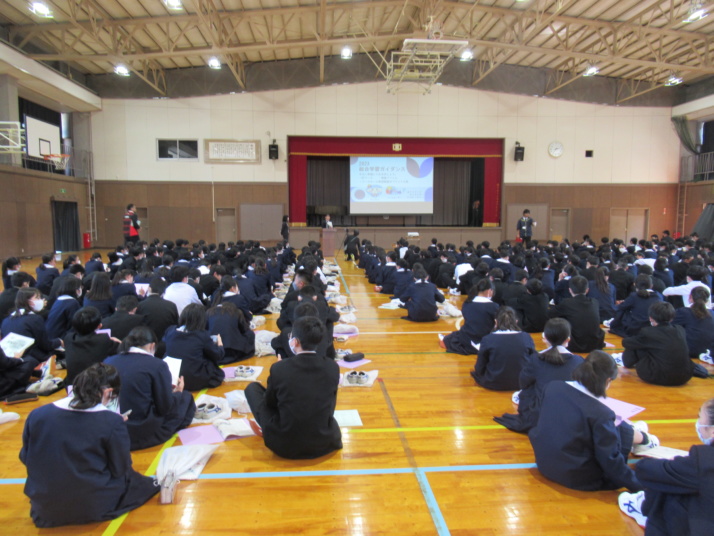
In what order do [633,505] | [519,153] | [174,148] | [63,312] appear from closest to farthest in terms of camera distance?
[633,505] → [63,312] → [174,148] → [519,153]

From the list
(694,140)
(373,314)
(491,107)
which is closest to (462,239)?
(491,107)

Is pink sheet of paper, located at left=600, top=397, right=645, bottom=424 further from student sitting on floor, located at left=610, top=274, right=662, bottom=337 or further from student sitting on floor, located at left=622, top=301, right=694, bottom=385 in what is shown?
student sitting on floor, located at left=610, top=274, right=662, bottom=337

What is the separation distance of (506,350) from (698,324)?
2.64 meters

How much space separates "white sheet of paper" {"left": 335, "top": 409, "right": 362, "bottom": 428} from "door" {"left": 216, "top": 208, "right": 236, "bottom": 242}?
1622 cm

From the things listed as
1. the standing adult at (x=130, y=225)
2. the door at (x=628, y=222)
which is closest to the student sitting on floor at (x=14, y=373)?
the standing adult at (x=130, y=225)

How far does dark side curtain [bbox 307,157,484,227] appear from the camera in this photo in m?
21.0

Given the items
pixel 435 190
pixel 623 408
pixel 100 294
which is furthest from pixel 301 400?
pixel 435 190

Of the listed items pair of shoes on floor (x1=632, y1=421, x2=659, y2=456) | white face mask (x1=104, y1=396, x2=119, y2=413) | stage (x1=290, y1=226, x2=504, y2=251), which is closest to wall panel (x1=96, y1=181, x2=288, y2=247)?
stage (x1=290, y1=226, x2=504, y2=251)

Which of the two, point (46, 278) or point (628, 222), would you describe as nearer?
point (46, 278)

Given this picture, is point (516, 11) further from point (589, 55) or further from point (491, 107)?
point (491, 107)

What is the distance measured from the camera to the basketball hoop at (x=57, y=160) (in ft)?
50.6

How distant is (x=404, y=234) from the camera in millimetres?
19531

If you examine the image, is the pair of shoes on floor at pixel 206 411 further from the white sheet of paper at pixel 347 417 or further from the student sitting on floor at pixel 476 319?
the student sitting on floor at pixel 476 319

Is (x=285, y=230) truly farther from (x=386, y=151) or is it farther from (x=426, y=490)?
(x=426, y=490)
